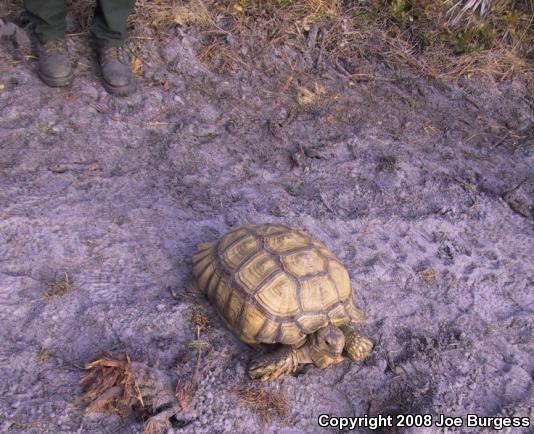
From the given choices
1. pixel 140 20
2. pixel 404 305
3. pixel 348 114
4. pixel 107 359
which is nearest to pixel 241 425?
pixel 107 359

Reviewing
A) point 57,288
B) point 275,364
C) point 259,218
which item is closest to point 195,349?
point 275,364

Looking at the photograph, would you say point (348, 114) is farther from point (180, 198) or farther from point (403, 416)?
point (403, 416)

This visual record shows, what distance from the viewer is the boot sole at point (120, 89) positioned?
4051mm

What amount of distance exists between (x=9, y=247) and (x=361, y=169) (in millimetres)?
2593

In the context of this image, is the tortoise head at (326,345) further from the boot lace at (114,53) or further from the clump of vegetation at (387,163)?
the boot lace at (114,53)

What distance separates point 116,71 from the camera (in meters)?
4.04

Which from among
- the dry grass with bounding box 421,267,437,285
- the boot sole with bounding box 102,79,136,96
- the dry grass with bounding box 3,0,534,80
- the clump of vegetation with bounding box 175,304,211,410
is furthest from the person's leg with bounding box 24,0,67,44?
the dry grass with bounding box 421,267,437,285

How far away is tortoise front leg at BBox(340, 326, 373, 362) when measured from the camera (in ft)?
8.59

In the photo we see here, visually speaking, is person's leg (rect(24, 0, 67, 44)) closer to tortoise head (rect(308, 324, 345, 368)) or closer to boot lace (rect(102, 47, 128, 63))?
boot lace (rect(102, 47, 128, 63))

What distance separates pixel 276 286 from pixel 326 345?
1.27 feet

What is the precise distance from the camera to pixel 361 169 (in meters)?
4.04

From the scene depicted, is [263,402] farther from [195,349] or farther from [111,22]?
[111,22]

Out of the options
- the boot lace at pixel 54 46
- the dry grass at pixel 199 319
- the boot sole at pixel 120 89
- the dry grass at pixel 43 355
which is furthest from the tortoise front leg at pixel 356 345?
the boot lace at pixel 54 46

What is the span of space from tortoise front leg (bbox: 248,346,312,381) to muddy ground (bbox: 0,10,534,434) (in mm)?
89
